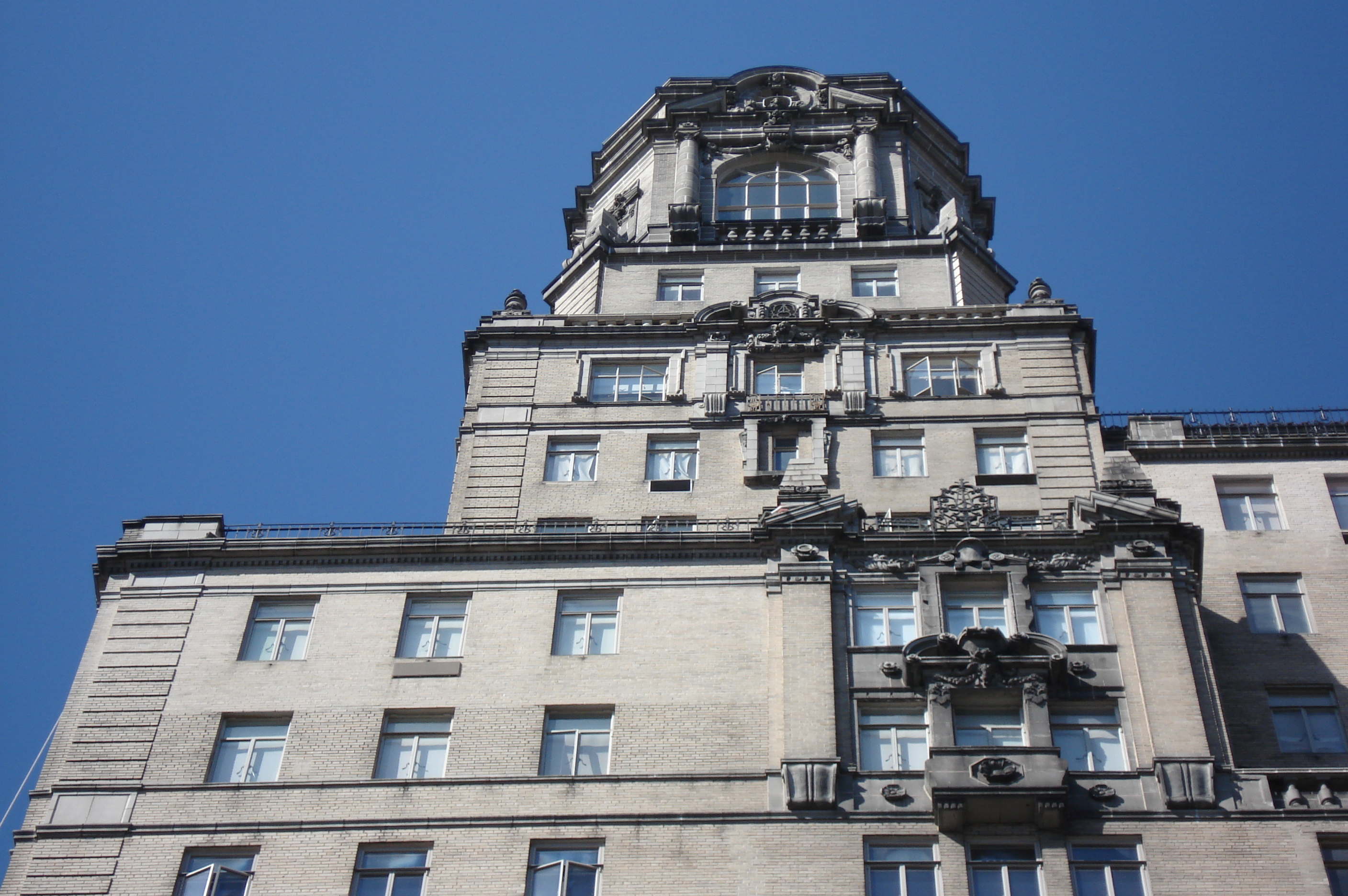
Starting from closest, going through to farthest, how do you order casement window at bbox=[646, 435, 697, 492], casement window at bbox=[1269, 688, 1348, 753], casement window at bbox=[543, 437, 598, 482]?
casement window at bbox=[1269, 688, 1348, 753], casement window at bbox=[646, 435, 697, 492], casement window at bbox=[543, 437, 598, 482]

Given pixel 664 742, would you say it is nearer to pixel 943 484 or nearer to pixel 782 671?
pixel 782 671

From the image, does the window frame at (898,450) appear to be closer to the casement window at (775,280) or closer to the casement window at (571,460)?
the casement window at (571,460)

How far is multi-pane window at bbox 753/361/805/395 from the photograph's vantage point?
5412cm

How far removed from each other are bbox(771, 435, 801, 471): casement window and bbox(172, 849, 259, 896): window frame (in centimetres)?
1900

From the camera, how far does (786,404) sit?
53.0m

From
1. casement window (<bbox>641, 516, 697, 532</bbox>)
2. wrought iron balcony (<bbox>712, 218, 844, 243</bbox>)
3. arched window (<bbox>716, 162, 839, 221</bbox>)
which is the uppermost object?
arched window (<bbox>716, 162, 839, 221</bbox>)

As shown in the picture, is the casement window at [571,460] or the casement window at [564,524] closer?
the casement window at [564,524]

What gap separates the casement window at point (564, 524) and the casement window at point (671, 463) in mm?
2365

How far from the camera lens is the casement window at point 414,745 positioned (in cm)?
4084

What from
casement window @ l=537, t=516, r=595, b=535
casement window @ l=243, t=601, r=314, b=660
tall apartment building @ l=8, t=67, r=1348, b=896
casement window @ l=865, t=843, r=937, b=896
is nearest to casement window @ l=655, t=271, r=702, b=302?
tall apartment building @ l=8, t=67, r=1348, b=896

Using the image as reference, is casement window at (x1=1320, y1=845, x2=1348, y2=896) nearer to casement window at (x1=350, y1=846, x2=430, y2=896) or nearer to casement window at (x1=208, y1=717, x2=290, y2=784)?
casement window at (x1=350, y1=846, x2=430, y2=896)

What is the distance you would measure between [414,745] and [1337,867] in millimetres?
20056

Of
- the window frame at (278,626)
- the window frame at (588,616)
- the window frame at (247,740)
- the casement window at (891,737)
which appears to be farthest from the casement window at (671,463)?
the window frame at (247,740)

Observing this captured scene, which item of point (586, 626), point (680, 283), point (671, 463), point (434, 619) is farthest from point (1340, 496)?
point (434, 619)
